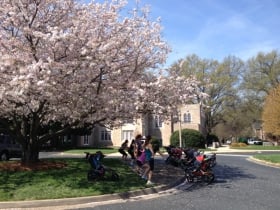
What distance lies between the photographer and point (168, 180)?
49.3 ft

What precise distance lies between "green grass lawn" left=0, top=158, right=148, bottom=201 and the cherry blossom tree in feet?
6.84

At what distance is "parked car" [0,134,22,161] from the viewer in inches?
966

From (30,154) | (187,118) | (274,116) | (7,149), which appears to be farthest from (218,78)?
(30,154)

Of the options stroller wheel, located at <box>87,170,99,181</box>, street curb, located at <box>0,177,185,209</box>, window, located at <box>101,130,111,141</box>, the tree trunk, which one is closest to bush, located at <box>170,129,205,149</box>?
window, located at <box>101,130,111,141</box>

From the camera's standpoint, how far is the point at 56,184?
42.0 ft

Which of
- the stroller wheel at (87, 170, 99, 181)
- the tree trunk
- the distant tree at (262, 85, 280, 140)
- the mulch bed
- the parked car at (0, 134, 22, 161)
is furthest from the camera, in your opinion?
the distant tree at (262, 85, 280, 140)

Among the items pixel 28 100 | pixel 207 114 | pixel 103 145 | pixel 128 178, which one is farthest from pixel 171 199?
pixel 207 114

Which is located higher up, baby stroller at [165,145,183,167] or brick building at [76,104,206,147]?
brick building at [76,104,206,147]

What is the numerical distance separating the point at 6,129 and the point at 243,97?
55.9 m

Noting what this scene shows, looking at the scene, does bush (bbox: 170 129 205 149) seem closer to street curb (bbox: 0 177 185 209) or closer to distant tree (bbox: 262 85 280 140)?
distant tree (bbox: 262 85 280 140)

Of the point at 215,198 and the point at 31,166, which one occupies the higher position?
the point at 31,166

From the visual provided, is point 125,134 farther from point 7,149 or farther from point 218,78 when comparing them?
point 7,149

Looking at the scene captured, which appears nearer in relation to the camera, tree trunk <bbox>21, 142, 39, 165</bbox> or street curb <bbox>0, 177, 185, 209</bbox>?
street curb <bbox>0, 177, 185, 209</bbox>

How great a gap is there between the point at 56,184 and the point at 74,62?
155 inches
